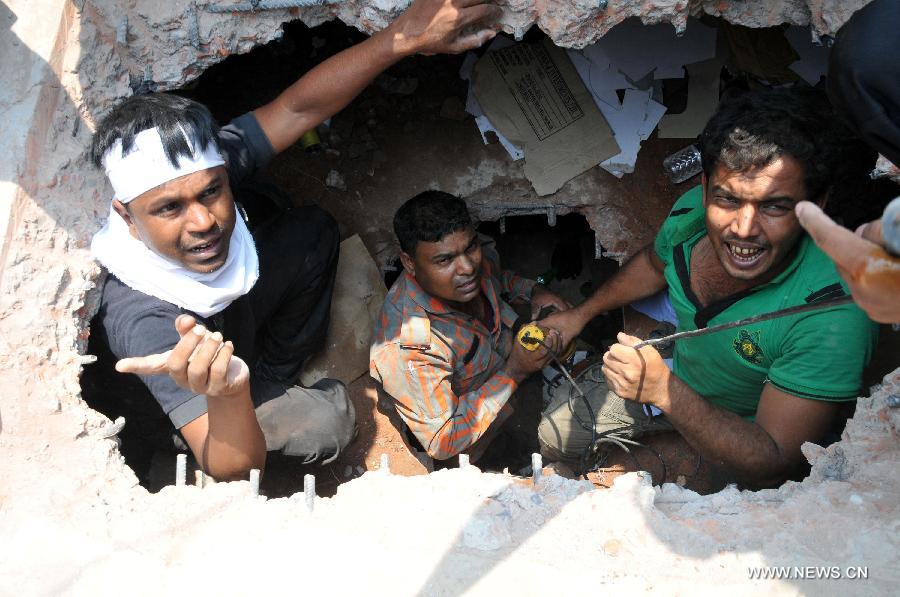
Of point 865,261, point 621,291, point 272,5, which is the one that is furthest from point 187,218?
point 865,261

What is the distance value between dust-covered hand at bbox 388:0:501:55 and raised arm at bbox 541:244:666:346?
53.2 inches

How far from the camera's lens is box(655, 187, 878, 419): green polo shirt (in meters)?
2.66

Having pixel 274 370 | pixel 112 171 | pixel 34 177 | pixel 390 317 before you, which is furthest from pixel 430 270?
pixel 34 177

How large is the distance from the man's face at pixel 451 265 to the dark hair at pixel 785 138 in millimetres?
1398

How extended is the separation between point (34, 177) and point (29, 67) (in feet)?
1.53

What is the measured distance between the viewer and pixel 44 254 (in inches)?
118

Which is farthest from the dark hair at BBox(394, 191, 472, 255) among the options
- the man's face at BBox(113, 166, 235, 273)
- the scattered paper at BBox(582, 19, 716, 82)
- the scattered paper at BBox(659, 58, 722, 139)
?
the scattered paper at BBox(659, 58, 722, 139)

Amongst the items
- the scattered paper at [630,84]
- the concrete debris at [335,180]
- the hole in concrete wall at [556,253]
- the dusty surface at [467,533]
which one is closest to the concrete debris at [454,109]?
the scattered paper at [630,84]

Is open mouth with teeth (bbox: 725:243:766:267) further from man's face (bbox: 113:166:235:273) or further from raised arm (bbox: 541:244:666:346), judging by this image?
man's face (bbox: 113:166:235:273)

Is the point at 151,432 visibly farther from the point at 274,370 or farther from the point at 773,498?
the point at 773,498

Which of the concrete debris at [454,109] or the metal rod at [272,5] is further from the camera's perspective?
the concrete debris at [454,109]

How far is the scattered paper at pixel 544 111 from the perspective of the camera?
4.34 metres

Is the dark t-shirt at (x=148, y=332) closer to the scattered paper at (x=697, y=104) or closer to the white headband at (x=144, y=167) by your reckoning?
the white headband at (x=144, y=167)

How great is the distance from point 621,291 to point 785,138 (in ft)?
4.51
